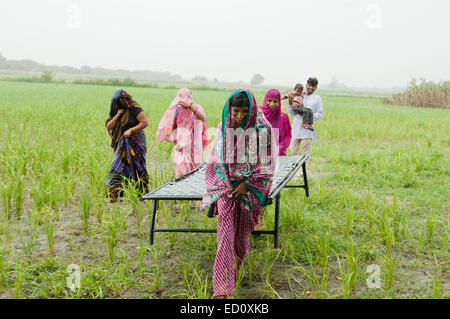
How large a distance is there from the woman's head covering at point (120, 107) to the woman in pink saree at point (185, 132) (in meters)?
0.42

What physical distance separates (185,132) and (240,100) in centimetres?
223

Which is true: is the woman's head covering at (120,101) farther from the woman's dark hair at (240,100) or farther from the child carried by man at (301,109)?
the woman's dark hair at (240,100)

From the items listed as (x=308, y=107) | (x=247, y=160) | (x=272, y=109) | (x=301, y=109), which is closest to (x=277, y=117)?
(x=272, y=109)

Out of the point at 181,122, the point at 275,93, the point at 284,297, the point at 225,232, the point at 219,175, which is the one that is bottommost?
the point at 284,297

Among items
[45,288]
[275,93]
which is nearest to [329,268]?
[45,288]

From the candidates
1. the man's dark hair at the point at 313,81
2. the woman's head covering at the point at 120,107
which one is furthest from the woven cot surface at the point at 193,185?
the man's dark hair at the point at 313,81

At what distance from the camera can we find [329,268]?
278 cm

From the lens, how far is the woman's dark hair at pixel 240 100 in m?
2.45

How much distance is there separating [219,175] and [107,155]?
10.3 ft

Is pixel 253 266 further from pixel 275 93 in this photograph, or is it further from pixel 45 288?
pixel 275 93

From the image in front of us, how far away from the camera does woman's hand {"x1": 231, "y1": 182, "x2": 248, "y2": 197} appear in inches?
98.7

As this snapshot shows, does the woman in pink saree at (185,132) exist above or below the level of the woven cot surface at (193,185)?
above

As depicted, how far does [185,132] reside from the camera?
461 centimetres

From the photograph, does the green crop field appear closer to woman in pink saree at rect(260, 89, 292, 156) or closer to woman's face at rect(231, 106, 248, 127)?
woman in pink saree at rect(260, 89, 292, 156)
